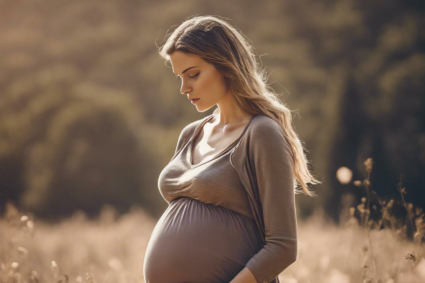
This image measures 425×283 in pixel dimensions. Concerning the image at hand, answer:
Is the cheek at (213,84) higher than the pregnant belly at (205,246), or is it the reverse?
the cheek at (213,84)

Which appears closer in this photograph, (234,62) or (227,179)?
(227,179)

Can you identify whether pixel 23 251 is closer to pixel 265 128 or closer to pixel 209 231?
pixel 209 231

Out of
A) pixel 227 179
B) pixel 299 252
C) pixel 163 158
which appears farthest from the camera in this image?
pixel 163 158

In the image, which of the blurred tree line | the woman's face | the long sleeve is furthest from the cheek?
the blurred tree line

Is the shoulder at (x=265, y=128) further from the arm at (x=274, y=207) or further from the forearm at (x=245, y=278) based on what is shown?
the forearm at (x=245, y=278)

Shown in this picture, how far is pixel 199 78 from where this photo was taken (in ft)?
8.54

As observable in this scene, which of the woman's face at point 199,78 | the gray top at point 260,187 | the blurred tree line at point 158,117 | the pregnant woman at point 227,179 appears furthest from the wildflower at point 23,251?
the blurred tree line at point 158,117

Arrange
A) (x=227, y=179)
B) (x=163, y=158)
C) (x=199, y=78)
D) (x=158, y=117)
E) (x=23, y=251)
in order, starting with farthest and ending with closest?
(x=158, y=117) < (x=163, y=158) < (x=23, y=251) < (x=199, y=78) < (x=227, y=179)

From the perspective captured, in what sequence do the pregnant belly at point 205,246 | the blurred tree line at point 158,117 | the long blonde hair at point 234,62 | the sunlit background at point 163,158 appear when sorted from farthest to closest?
the blurred tree line at point 158,117
the sunlit background at point 163,158
the long blonde hair at point 234,62
the pregnant belly at point 205,246

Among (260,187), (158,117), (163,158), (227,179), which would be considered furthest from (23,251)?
(158,117)

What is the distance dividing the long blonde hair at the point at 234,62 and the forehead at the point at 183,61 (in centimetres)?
2

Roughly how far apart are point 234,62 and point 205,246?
0.86 meters

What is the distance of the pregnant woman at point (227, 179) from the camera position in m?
2.29

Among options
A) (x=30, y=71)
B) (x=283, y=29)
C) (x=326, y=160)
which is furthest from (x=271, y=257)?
(x=283, y=29)
